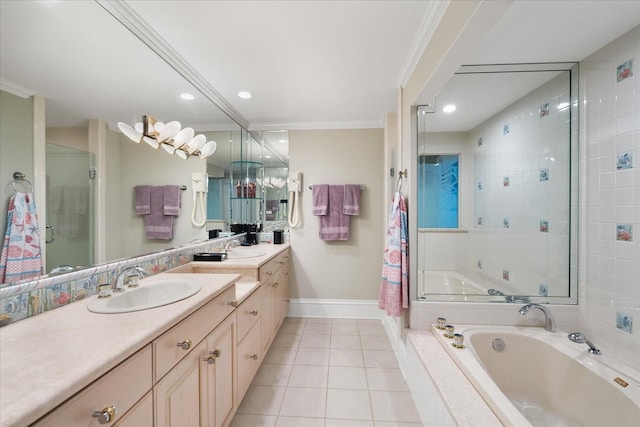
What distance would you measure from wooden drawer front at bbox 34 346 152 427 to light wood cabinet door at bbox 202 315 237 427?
41 centimetres

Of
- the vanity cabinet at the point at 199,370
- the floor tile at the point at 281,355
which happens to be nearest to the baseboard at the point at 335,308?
the floor tile at the point at 281,355

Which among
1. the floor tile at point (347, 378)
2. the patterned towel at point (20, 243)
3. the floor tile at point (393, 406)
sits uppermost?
the patterned towel at point (20, 243)

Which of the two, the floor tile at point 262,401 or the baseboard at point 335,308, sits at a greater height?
the baseboard at point 335,308

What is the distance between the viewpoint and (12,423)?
1.48ft

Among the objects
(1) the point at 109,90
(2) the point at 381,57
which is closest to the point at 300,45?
(2) the point at 381,57

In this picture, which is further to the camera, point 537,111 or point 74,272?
point 537,111

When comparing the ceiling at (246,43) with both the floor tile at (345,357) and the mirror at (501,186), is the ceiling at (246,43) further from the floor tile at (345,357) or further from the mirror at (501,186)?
the floor tile at (345,357)

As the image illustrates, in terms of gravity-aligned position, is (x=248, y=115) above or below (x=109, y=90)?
above

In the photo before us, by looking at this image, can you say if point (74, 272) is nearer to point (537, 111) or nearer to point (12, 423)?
point (12, 423)

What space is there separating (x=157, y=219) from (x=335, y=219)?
1812 mm

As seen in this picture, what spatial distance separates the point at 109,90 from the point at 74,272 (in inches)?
38.9

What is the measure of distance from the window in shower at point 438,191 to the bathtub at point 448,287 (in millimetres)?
417

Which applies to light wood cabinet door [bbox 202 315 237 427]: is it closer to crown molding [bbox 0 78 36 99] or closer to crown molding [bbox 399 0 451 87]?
crown molding [bbox 0 78 36 99]

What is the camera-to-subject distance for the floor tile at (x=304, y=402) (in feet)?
5.27
